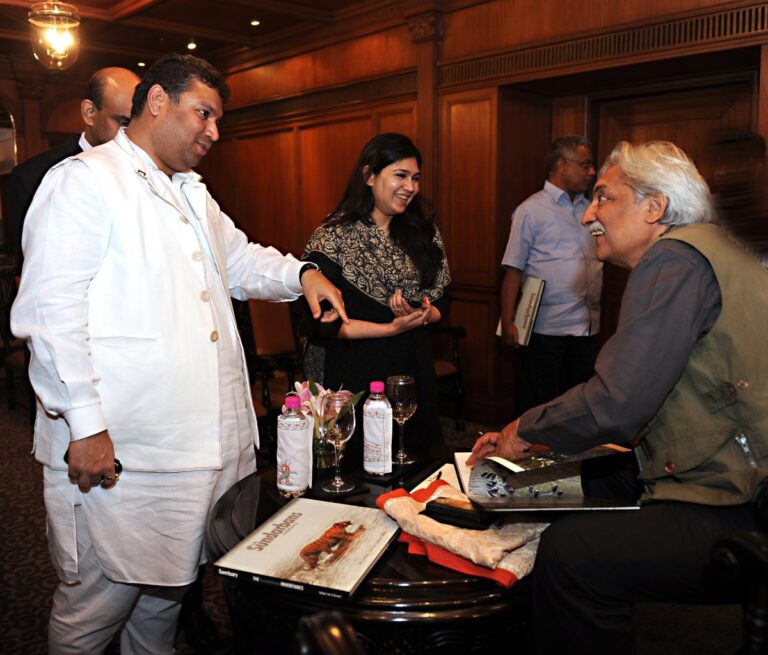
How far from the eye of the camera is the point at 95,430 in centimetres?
167

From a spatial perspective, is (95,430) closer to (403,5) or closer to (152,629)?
(152,629)

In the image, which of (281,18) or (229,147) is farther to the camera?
(229,147)

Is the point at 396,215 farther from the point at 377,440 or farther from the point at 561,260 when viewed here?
the point at 561,260

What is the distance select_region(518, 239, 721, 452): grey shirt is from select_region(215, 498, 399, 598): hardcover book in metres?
0.52

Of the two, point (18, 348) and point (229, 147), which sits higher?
point (229, 147)

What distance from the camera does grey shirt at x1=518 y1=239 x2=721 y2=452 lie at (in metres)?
1.52

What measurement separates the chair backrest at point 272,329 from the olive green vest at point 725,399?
116 inches

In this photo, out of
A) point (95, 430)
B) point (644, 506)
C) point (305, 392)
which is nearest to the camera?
point (644, 506)

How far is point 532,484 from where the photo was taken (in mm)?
1645

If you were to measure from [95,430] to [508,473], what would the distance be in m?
0.95

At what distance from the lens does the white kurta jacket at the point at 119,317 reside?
167 cm

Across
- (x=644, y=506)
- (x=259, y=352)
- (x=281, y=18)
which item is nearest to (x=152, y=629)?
(x=644, y=506)

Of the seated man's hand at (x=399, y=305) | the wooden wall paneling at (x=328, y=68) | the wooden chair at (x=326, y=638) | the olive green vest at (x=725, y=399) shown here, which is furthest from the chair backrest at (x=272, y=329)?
the wooden chair at (x=326, y=638)

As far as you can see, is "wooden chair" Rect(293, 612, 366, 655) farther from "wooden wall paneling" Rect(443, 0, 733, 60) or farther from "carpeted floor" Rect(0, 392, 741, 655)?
"wooden wall paneling" Rect(443, 0, 733, 60)
